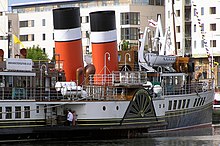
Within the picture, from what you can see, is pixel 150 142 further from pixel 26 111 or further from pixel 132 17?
pixel 132 17

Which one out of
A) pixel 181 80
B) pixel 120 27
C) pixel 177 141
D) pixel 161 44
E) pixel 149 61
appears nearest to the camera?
pixel 177 141

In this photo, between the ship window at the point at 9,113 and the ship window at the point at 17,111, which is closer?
the ship window at the point at 9,113

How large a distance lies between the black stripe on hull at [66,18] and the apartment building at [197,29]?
1767 inches

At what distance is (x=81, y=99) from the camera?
36.5 m

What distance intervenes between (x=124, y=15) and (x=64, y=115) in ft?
175

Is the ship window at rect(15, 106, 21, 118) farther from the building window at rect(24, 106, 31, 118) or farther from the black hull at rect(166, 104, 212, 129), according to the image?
the black hull at rect(166, 104, 212, 129)

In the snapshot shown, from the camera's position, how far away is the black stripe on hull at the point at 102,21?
130 ft

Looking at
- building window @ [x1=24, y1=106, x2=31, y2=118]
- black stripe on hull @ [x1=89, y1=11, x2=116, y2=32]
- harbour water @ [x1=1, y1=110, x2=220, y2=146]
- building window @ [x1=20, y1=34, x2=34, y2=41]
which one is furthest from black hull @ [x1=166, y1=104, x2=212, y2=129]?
building window @ [x1=20, y1=34, x2=34, y2=41]

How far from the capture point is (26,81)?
119 ft

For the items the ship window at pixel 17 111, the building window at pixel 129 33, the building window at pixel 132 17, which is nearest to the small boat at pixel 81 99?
the ship window at pixel 17 111

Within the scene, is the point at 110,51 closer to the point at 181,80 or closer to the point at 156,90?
the point at 156,90

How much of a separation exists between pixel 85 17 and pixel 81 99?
53.8m

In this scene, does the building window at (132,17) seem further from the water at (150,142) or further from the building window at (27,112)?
the building window at (27,112)

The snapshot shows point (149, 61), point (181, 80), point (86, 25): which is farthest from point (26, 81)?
point (86, 25)
